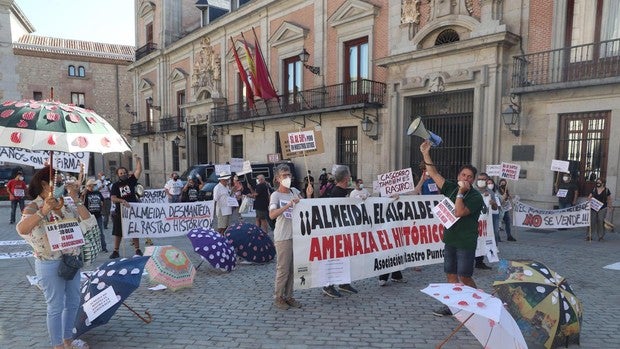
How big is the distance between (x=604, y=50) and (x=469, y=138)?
4454 mm

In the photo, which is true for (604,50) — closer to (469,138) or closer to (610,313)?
(469,138)

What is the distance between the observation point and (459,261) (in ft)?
15.4

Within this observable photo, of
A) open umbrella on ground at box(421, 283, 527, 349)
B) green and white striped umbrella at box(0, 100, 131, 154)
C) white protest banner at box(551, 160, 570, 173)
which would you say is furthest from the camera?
white protest banner at box(551, 160, 570, 173)

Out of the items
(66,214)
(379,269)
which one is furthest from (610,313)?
(66,214)

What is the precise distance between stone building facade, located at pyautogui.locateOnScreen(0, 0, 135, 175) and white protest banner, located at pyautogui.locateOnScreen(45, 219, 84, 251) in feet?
118

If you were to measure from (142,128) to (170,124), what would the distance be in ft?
16.4

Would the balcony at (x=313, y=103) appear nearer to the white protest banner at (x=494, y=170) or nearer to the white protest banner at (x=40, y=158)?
the white protest banner at (x=494, y=170)

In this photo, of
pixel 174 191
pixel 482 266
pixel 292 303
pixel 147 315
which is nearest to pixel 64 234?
pixel 147 315

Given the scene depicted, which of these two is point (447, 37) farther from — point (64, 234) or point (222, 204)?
point (64, 234)

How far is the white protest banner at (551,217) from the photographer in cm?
998

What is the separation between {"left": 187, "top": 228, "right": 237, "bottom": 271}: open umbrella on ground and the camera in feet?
22.2

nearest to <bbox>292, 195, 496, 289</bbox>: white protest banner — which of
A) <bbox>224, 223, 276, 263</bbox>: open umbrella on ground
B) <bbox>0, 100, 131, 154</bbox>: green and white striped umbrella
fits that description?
<bbox>0, 100, 131, 154</bbox>: green and white striped umbrella

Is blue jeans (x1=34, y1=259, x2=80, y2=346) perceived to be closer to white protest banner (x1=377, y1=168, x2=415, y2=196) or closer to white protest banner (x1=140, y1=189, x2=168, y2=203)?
white protest banner (x1=377, y1=168, x2=415, y2=196)

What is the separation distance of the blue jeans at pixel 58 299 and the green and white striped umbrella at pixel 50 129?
1057 millimetres
